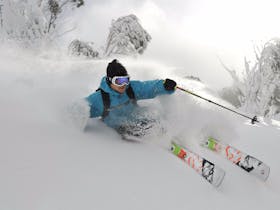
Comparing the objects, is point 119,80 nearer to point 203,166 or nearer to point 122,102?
point 122,102

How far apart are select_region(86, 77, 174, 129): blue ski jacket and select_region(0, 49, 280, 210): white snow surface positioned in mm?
143

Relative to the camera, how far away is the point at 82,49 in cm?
1619

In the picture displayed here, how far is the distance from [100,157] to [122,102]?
1.20m

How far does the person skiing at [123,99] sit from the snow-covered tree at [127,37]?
42.5ft

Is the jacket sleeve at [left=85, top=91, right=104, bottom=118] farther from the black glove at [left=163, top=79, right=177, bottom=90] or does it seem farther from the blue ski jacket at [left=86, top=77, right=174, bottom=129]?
the black glove at [left=163, top=79, right=177, bottom=90]

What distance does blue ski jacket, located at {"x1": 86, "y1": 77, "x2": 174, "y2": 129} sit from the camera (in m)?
3.60

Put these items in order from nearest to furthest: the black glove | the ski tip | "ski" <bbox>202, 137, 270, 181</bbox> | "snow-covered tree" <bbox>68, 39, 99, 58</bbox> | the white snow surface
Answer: the white snow surface
the ski tip
"ski" <bbox>202, 137, 270, 181</bbox>
the black glove
"snow-covered tree" <bbox>68, 39, 99, 58</bbox>

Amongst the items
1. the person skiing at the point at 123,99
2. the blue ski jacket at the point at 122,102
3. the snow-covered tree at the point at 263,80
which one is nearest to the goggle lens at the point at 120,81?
the person skiing at the point at 123,99

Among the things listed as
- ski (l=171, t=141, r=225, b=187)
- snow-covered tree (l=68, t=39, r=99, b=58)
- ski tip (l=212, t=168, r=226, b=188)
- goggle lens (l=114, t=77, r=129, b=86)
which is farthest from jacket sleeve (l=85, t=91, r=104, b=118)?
snow-covered tree (l=68, t=39, r=99, b=58)

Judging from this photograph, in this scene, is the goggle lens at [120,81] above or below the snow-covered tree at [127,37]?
below

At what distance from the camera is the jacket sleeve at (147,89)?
375cm

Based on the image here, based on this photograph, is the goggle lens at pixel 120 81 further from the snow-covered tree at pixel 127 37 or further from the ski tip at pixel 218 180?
the snow-covered tree at pixel 127 37

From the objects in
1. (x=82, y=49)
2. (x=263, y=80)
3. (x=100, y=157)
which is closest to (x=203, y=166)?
(x=100, y=157)

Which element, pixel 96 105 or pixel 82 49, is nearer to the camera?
pixel 96 105
